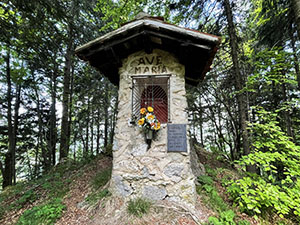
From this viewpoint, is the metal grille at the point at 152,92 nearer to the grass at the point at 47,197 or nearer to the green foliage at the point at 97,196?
the green foliage at the point at 97,196

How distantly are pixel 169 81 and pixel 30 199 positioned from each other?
14.5 ft

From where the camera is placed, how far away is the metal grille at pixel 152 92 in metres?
3.56

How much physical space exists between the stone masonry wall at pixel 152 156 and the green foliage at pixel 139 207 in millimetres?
161

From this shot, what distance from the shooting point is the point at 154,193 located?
2.95m

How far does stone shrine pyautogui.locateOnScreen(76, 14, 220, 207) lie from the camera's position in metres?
3.01

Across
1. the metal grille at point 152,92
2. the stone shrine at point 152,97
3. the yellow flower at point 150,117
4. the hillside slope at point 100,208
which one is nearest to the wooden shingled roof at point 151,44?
the stone shrine at point 152,97

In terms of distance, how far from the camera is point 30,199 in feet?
12.4

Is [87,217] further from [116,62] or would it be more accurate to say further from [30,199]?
[116,62]

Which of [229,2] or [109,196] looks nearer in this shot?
[109,196]

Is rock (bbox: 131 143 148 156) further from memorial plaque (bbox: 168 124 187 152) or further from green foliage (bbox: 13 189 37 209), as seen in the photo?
green foliage (bbox: 13 189 37 209)

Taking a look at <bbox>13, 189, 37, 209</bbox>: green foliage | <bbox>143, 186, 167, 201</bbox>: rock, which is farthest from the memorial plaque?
<bbox>13, 189, 37, 209</bbox>: green foliage

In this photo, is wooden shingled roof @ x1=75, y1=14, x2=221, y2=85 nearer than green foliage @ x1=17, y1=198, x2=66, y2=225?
No

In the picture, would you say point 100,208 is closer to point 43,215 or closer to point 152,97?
point 43,215

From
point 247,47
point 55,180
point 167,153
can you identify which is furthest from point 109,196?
point 247,47
